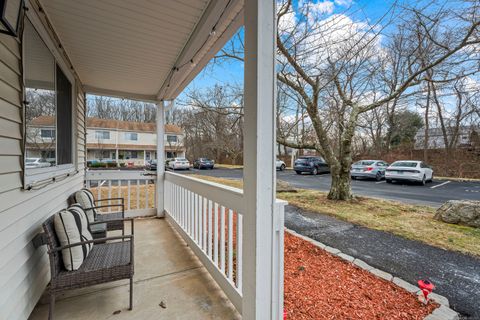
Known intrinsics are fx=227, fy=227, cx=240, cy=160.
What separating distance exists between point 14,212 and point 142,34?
1932mm

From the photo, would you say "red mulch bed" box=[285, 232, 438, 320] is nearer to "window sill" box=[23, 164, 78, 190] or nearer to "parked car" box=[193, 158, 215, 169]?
"window sill" box=[23, 164, 78, 190]

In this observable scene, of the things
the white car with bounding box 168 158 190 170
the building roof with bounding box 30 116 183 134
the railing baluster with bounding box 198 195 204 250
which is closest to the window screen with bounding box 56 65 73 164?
the railing baluster with bounding box 198 195 204 250

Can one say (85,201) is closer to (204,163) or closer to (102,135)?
(204,163)

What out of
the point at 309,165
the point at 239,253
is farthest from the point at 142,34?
the point at 309,165

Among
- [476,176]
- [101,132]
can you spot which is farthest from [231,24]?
[101,132]

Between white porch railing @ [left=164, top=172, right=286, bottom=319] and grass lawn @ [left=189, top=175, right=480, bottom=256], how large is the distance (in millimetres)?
855

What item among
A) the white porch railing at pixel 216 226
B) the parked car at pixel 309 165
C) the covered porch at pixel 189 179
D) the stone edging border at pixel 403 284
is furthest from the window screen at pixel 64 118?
Answer: the parked car at pixel 309 165

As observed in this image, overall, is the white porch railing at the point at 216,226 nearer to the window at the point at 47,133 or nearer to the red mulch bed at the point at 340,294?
the red mulch bed at the point at 340,294

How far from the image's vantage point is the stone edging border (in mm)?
1842

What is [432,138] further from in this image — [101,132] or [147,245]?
[101,132]

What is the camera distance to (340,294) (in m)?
2.10

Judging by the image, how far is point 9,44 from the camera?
1525 mm

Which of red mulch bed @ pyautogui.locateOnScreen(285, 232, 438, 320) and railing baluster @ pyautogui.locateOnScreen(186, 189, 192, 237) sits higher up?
railing baluster @ pyautogui.locateOnScreen(186, 189, 192, 237)

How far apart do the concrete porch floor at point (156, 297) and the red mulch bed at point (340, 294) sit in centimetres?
62
